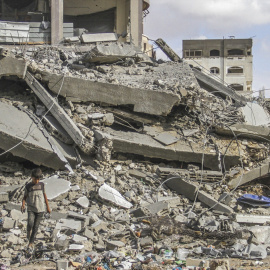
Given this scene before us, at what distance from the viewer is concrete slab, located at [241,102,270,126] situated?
12672mm

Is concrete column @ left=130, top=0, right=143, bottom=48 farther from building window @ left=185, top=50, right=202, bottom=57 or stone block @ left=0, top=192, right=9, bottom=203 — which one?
building window @ left=185, top=50, right=202, bottom=57

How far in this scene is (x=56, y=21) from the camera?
724 inches

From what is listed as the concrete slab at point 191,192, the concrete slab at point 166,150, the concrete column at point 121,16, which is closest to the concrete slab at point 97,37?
the concrete column at point 121,16

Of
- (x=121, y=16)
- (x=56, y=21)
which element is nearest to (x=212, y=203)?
(x=56, y=21)

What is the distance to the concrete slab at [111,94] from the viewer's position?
11242mm

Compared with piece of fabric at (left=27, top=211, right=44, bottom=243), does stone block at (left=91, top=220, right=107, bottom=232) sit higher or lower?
lower

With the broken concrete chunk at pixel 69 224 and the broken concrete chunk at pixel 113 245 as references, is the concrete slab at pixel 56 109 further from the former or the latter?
the broken concrete chunk at pixel 113 245

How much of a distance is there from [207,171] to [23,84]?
470 centimetres

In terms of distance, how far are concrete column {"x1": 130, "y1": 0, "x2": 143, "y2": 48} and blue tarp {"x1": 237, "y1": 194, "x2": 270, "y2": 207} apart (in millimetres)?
10165

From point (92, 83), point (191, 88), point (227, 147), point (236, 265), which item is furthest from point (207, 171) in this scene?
point (236, 265)

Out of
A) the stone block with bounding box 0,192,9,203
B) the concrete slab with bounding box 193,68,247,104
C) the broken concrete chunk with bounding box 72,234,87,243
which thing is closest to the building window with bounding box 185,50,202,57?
the concrete slab with bounding box 193,68,247,104

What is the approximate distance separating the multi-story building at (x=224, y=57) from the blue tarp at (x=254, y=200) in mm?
39697

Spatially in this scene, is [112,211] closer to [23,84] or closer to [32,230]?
[32,230]

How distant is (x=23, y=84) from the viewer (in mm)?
11977
